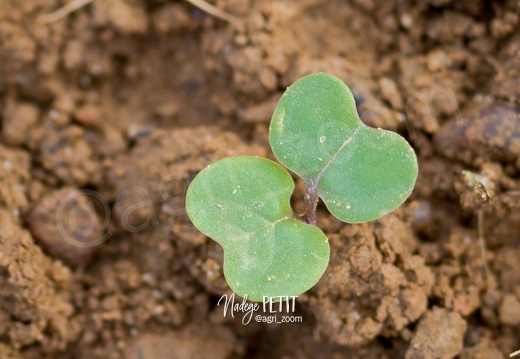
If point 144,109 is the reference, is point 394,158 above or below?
above

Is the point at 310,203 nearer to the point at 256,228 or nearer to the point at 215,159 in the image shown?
the point at 256,228

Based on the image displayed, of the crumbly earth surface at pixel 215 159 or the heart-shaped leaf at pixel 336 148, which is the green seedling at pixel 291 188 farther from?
the crumbly earth surface at pixel 215 159

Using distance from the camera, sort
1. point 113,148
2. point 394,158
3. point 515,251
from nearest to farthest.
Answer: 1. point 394,158
2. point 515,251
3. point 113,148

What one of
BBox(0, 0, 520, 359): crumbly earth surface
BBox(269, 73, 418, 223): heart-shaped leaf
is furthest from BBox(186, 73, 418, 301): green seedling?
BBox(0, 0, 520, 359): crumbly earth surface

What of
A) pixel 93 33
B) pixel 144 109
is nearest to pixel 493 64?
pixel 144 109

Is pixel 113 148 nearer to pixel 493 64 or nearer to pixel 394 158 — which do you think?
pixel 394 158

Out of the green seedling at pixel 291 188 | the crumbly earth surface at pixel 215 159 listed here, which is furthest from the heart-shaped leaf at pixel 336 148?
the crumbly earth surface at pixel 215 159
